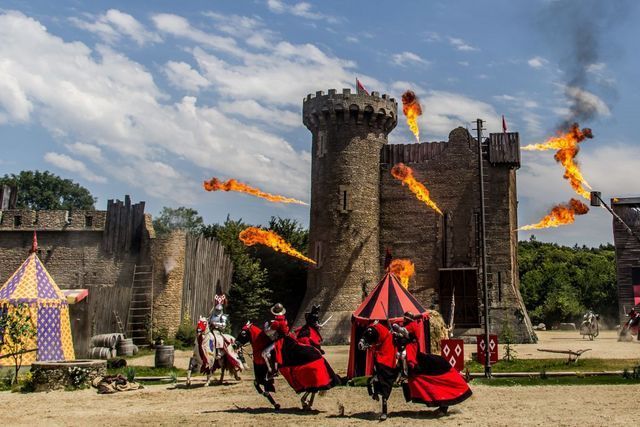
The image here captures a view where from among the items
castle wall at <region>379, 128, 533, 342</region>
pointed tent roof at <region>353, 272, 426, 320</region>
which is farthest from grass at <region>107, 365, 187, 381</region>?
castle wall at <region>379, 128, 533, 342</region>

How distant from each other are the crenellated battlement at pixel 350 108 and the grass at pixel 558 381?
2034cm

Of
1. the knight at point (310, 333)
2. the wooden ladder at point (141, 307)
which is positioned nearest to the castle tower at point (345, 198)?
the wooden ladder at point (141, 307)

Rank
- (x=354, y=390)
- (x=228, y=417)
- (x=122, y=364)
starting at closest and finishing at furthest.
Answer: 1. (x=228, y=417)
2. (x=354, y=390)
3. (x=122, y=364)

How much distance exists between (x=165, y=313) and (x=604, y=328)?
34593mm

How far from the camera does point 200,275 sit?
2912cm

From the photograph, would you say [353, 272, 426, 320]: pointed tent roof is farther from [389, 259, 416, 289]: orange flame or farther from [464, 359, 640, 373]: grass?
[389, 259, 416, 289]: orange flame

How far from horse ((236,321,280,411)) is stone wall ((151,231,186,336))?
53.2 feet

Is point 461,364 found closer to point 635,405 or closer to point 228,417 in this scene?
point 635,405

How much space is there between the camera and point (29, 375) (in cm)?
1438

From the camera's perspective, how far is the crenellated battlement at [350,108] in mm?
33188

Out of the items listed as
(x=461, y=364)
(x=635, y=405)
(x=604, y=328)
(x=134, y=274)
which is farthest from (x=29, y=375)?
(x=604, y=328)

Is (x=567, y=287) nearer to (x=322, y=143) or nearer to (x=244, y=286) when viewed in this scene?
(x=322, y=143)

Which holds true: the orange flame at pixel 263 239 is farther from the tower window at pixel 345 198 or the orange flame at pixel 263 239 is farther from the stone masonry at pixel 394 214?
the tower window at pixel 345 198

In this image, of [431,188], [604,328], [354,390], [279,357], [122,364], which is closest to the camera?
[279,357]
